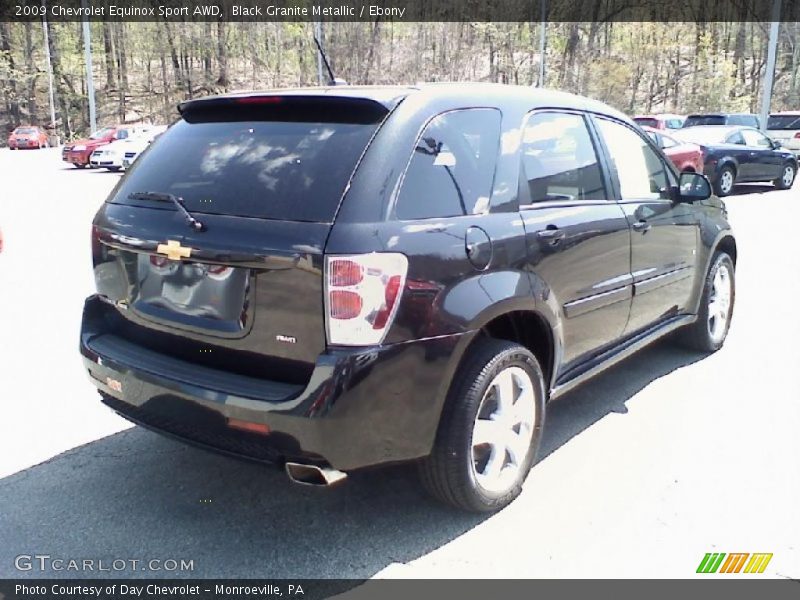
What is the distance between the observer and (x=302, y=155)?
285 cm

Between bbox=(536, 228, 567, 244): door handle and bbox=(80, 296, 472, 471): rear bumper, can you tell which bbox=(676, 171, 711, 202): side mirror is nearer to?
bbox=(536, 228, 567, 244): door handle

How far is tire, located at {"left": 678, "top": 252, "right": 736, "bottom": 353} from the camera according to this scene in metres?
5.17

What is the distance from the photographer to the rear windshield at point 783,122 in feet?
80.3

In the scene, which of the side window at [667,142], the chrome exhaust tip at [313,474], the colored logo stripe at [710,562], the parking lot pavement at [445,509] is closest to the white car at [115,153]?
the side window at [667,142]

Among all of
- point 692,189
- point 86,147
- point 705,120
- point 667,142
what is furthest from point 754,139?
point 86,147

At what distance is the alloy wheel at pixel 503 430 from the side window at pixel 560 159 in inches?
33.9

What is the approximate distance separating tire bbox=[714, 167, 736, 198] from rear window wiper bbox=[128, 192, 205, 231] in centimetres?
1494

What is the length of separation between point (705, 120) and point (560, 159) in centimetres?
1938

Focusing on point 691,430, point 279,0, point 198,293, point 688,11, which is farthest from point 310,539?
point 688,11

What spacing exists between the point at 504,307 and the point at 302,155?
40.0 inches

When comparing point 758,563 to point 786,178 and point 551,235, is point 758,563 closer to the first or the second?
point 551,235

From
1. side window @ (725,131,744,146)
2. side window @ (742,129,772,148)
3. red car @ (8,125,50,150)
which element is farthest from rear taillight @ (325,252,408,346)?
red car @ (8,125,50,150)

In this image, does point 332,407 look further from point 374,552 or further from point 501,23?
point 501,23

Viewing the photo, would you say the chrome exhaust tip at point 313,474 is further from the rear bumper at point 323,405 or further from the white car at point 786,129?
the white car at point 786,129
